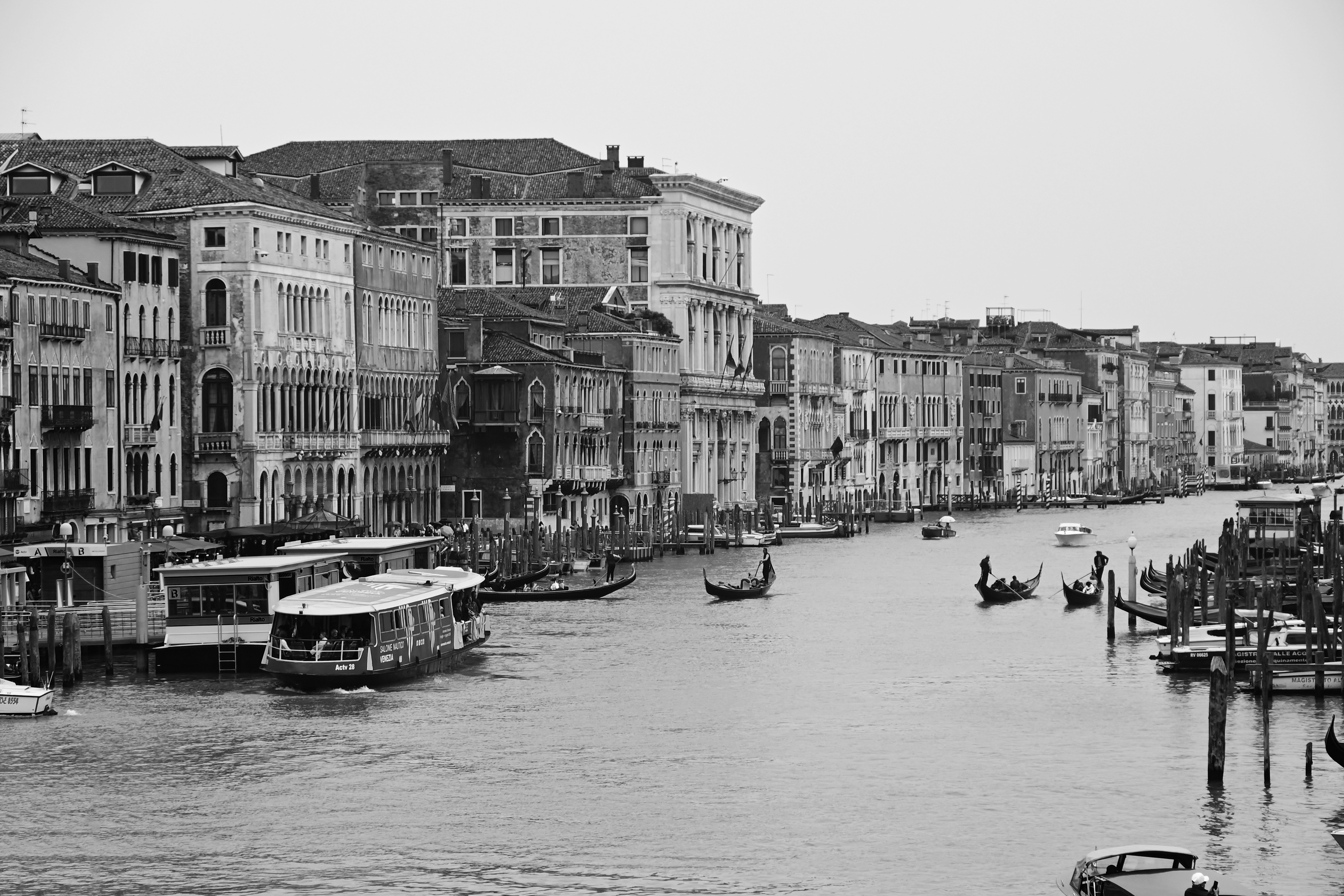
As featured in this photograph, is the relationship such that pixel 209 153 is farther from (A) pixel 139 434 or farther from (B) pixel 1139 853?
(B) pixel 1139 853

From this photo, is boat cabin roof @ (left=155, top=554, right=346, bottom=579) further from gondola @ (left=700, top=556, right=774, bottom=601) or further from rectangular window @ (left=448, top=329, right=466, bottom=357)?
rectangular window @ (left=448, top=329, right=466, bottom=357)

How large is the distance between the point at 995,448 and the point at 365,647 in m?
76.2

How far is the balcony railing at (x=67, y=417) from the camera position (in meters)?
44.5

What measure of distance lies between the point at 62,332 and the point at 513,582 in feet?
33.0

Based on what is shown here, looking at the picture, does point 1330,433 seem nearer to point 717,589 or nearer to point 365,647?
point 717,589

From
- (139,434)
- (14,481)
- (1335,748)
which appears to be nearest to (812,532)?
(139,434)

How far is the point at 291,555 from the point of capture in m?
39.9

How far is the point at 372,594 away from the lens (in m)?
35.6

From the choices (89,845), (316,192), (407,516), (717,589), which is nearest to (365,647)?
(89,845)

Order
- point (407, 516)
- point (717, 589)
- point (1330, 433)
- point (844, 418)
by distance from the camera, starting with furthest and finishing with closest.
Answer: point (1330, 433) → point (844, 418) → point (407, 516) → point (717, 589)

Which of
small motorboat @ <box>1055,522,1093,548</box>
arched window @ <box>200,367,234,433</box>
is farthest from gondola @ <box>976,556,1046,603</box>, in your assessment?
small motorboat @ <box>1055,522,1093,548</box>

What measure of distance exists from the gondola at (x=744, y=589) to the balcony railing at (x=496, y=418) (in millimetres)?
11498

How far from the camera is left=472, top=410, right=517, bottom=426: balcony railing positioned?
63875mm

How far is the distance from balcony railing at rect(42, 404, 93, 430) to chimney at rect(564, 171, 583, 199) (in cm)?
3186
